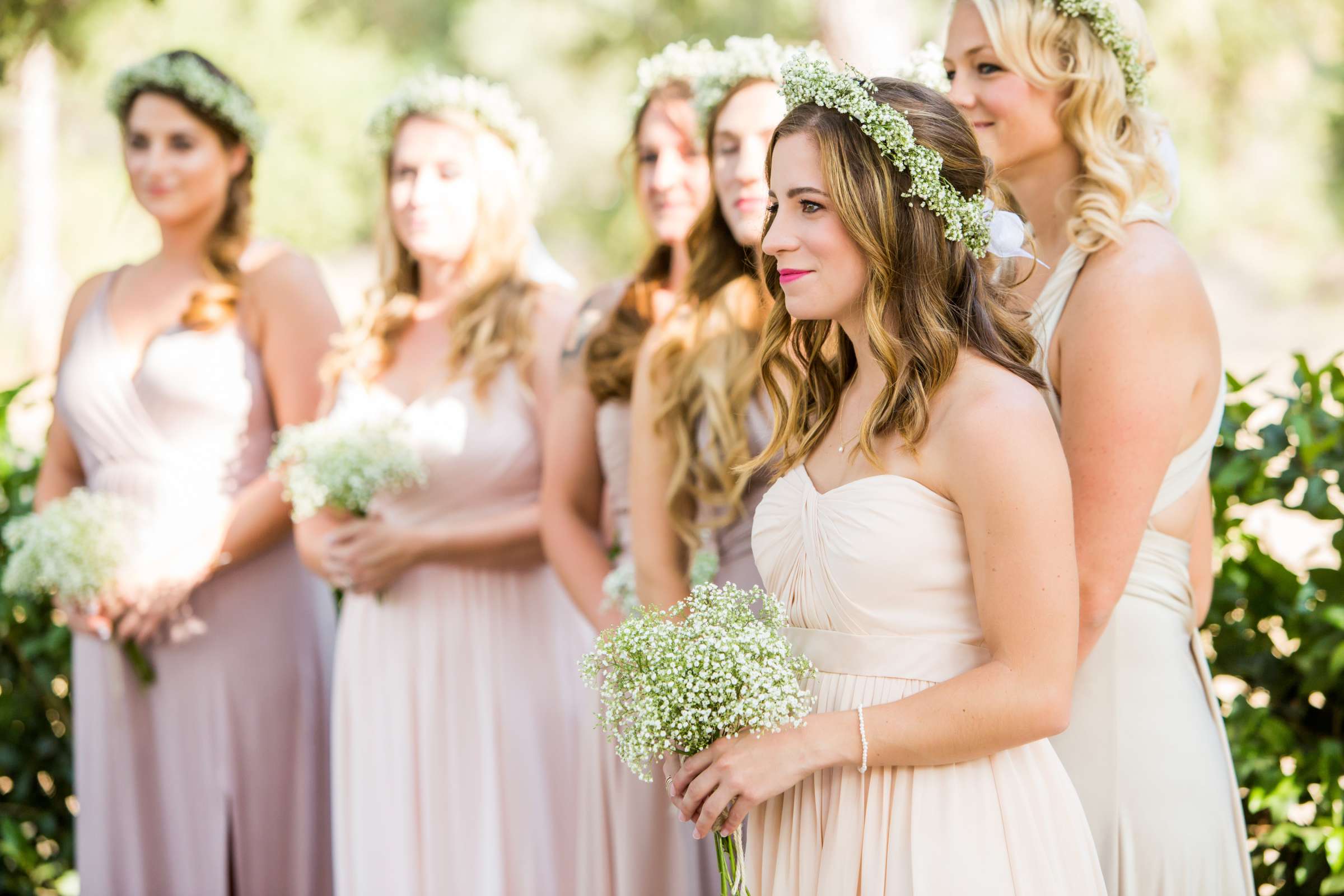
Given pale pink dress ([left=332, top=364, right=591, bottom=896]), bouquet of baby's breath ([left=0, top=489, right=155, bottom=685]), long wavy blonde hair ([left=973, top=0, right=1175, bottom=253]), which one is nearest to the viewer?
long wavy blonde hair ([left=973, top=0, right=1175, bottom=253])

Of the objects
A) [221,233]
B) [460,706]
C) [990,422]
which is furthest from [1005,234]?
[221,233]

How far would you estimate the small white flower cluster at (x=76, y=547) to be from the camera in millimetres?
4492

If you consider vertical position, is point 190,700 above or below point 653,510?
below

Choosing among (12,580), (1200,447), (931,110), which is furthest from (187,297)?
(1200,447)

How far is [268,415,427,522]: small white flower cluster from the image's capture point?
417 cm

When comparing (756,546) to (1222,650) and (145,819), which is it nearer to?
(1222,650)

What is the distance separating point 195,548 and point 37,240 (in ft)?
66.0

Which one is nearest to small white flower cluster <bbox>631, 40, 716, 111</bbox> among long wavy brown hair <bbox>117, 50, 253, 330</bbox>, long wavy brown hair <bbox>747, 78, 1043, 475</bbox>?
long wavy brown hair <bbox>747, 78, 1043, 475</bbox>

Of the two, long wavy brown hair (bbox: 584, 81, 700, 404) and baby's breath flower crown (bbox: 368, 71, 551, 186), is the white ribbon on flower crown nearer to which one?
long wavy brown hair (bbox: 584, 81, 700, 404)

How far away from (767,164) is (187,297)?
3034mm

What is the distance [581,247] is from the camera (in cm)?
2980

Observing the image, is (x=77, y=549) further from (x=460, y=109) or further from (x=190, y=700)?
(x=460, y=109)

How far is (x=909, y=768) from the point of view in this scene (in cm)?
248

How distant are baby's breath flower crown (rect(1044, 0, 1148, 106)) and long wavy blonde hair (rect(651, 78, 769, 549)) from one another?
109 centimetres
